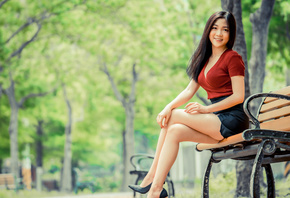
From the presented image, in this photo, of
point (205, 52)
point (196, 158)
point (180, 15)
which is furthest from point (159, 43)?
point (205, 52)

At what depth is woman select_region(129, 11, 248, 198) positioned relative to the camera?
3.25 metres

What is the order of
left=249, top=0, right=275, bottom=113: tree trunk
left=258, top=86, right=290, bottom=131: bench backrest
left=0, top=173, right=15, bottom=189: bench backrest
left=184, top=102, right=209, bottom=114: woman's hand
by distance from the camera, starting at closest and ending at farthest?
left=258, top=86, right=290, bottom=131: bench backrest → left=184, top=102, right=209, bottom=114: woman's hand → left=249, top=0, right=275, bottom=113: tree trunk → left=0, top=173, right=15, bottom=189: bench backrest

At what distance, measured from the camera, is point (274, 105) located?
3.56 metres

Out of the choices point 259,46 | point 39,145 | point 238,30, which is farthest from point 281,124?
point 39,145

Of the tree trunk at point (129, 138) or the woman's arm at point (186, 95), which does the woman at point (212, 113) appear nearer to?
the woman's arm at point (186, 95)

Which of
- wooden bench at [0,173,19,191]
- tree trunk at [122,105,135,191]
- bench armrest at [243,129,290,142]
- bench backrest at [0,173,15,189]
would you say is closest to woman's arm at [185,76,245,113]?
bench armrest at [243,129,290,142]

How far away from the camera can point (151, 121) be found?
22828mm

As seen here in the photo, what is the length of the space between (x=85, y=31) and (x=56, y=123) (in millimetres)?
8588

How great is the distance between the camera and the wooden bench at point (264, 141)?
113 inches

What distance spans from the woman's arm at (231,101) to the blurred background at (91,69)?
708cm

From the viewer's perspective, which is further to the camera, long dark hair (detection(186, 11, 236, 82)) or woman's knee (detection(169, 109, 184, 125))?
long dark hair (detection(186, 11, 236, 82))

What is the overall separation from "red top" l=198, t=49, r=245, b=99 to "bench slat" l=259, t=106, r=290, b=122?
38cm

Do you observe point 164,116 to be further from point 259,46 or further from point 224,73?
point 259,46

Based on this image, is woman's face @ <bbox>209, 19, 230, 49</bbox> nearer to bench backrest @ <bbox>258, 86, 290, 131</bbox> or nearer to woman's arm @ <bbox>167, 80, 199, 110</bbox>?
woman's arm @ <bbox>167, 80, 199, 110</bbox>
